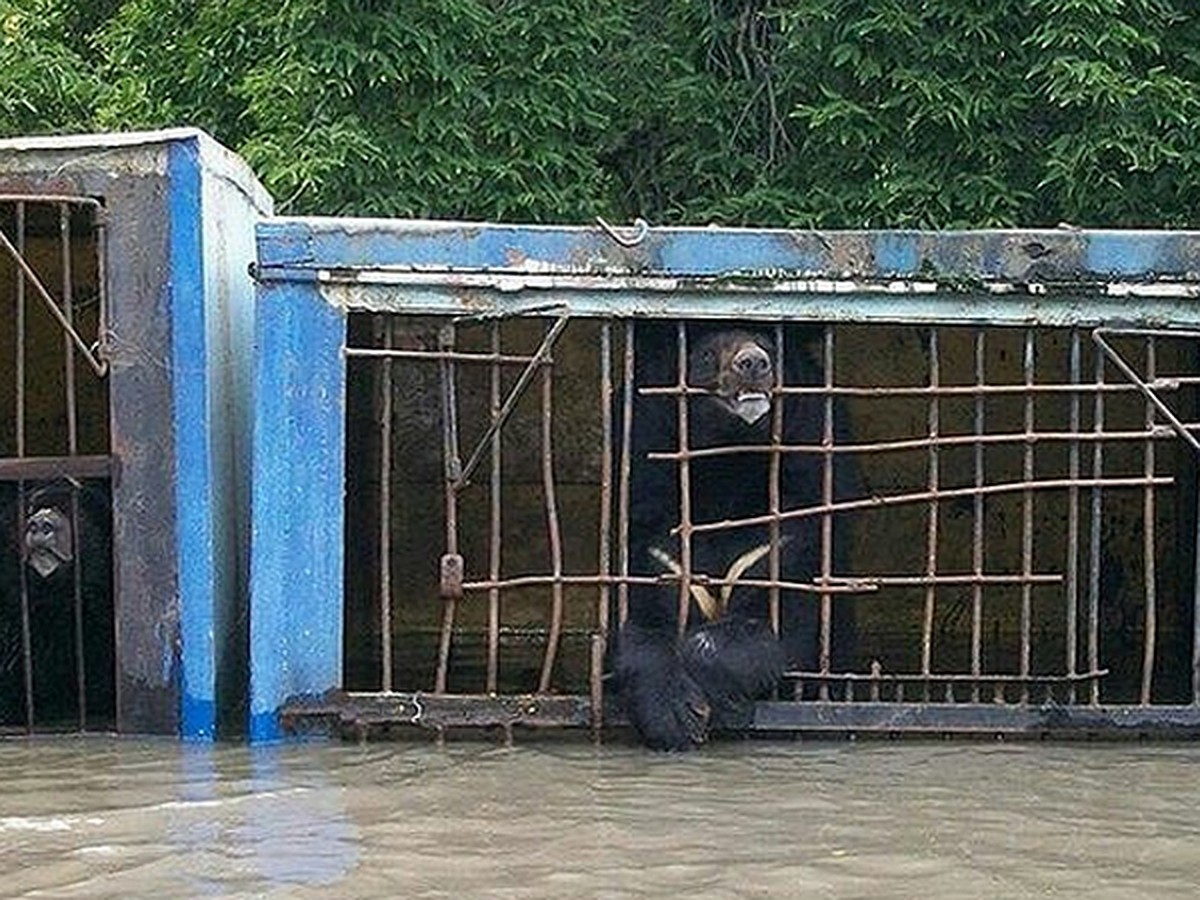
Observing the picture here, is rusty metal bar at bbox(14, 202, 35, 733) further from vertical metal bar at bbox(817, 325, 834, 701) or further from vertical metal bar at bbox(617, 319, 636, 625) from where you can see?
vertical metal bar at bbox(817, 325, 834, 701)

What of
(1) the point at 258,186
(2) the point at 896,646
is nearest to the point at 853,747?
(2) the point at 896,646

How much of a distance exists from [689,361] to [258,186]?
218 cm

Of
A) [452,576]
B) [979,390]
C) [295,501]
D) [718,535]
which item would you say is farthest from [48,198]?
[979,390]

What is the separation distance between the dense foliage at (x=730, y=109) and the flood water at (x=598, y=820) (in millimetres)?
5537

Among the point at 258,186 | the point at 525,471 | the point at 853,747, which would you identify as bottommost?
the point at 853,747

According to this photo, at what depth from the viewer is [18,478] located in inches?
230

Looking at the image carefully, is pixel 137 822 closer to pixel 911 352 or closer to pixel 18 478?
pixel 18 478

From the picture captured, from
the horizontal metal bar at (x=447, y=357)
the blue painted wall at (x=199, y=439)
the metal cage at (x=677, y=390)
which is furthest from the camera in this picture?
the blue painted wall at (x=199, y=439)

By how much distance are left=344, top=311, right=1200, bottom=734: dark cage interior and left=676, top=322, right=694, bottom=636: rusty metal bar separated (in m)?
0.01

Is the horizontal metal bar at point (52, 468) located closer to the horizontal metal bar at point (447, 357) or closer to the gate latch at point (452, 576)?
the horizontal metal bar at point (447, 357)

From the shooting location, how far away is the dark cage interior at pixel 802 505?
5.62m

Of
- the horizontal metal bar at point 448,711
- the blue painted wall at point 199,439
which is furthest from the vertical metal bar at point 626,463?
the blue painted wall at point 199,439

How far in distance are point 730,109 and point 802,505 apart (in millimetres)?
6480

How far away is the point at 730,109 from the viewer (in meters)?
12.1
